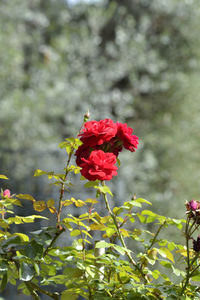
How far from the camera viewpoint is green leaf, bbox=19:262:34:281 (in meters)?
0.82

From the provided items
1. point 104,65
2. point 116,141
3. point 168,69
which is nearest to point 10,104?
point 104,65

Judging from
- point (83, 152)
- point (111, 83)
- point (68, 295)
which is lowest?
point (68, 295)

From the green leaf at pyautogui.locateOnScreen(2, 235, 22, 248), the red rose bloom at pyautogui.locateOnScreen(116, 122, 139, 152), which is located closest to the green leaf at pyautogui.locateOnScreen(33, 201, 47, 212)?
the green leaf at pyautogui.locateOnScreen(2, 235, 22, 248)

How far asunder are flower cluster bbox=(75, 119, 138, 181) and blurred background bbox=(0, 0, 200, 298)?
12.3 feet

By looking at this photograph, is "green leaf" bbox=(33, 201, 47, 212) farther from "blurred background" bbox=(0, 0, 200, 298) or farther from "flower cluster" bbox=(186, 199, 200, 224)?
"blurred background" bbox=(0, 0, 200, 298)

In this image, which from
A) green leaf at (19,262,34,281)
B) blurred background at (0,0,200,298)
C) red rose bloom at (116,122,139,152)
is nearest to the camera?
green leaf at (19,262,34,281)

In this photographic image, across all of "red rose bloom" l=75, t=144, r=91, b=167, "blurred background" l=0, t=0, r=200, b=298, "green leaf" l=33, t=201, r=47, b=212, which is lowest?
"green leaf" l=33, t=201, r=47, b=212

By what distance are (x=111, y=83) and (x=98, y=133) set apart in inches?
199

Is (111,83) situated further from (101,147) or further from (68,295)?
(68,295)

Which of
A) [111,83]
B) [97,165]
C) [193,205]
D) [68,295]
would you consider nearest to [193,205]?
[193,205]

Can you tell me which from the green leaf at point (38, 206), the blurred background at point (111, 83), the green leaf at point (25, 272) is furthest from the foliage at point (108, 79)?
the green leaf at point (25, 272)

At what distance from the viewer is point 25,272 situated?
83cm

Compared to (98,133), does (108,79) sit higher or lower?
higher

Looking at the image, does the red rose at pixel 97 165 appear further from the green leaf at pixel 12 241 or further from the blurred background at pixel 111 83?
the blurred background at pixel 111 83
